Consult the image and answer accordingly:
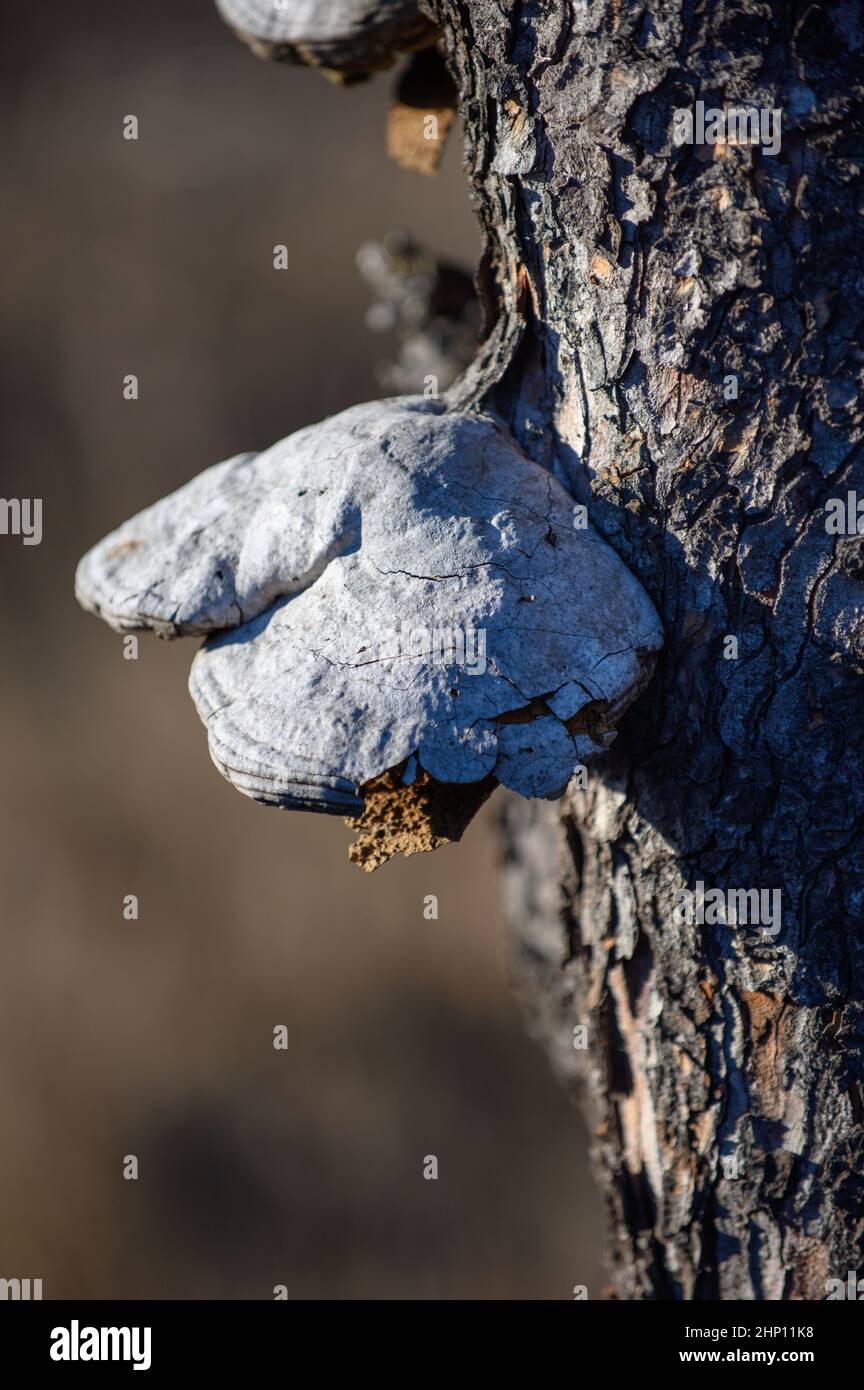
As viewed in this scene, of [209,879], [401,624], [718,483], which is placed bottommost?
[209,879]

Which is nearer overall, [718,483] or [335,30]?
[718,483]

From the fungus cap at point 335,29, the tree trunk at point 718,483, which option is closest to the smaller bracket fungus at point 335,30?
the fungus cap at point 335,29

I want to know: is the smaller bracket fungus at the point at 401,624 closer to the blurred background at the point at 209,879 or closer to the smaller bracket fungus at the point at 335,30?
the smaller bracket fungus at the point at 335,30

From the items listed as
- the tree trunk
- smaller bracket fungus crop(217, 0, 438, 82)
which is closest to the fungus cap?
smaller bracket fungus crop(217, 0, 438, 82)

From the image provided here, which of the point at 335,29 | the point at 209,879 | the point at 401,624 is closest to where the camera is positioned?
the point at 401,624

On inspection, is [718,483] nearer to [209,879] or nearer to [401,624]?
[401,624]

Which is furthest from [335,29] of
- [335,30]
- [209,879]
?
[209,879]

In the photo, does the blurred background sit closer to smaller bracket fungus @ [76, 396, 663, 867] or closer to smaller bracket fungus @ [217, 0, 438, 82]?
smaller bracket fungus @ [217, 0, 438, 82]
